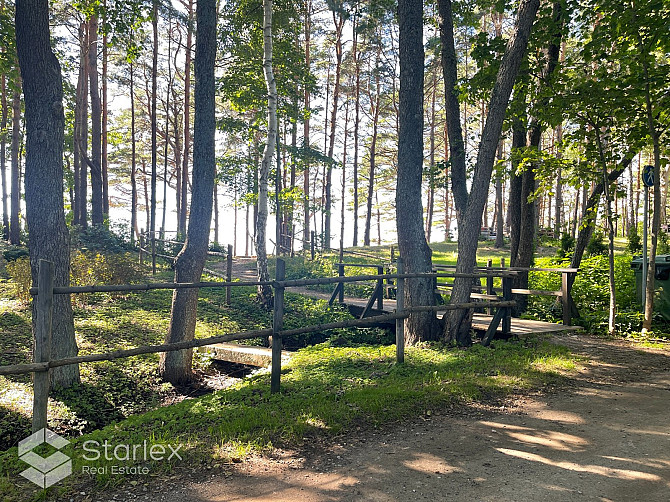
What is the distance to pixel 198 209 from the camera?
285 inches

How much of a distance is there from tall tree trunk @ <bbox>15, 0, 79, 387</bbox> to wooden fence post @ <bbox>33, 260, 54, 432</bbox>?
5.58ft

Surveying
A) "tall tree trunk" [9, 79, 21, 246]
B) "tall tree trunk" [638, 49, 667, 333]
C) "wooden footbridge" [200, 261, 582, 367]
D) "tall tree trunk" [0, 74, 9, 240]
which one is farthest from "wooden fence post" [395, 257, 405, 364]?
"tall tree trunk" [0, 74, 9, 240]

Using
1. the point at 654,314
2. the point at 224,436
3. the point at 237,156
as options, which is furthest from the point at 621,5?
the point at 237,156

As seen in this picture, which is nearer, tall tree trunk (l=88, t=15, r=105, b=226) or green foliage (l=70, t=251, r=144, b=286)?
green foliage (l=70, t=251, r=144, b=286)

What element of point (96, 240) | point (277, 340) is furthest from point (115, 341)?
point (96, 240)

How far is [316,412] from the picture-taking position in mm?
4590

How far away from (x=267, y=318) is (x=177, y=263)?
4.59 meters

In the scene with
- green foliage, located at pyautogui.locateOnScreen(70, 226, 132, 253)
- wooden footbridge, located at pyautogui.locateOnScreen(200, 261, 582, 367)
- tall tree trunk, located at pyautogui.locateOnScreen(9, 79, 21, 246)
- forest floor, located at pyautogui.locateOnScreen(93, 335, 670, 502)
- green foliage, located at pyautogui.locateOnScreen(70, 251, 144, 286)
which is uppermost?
tall tree trunk, located at pyautogui.locateOnScreen(9, 79, 21, 246)

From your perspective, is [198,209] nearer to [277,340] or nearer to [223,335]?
[223,335]

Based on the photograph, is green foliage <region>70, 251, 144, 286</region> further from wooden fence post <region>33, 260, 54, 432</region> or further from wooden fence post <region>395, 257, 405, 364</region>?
wooden fence post <region>395, 257, 405, 364</region>

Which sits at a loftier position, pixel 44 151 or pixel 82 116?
pixel 82 116

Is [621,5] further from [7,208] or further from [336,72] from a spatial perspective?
[7,208]

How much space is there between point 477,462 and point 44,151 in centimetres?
593

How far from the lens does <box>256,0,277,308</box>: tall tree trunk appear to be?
1205 cm
